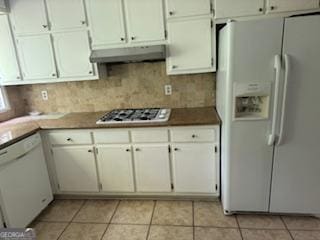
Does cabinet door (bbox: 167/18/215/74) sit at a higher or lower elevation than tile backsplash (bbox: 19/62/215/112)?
higher

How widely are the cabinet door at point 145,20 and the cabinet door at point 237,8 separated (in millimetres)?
561

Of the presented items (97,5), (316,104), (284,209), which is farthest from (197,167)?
(97,5)

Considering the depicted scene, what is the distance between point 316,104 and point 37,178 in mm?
2624

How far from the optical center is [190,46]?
2.34m

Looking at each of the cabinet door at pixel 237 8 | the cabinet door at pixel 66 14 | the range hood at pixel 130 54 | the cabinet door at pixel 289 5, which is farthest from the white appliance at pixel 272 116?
the cabinet door at pixel 66 14

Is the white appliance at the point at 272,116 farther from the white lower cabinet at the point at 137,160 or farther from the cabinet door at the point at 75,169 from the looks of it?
the cabinet door at the point at 75,169

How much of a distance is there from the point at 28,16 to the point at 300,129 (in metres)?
2.86

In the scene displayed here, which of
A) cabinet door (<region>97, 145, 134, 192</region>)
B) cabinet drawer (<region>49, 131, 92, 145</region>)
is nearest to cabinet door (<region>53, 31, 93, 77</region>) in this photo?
cabinet drawer (<region>49, 131, 92, 145</region>)

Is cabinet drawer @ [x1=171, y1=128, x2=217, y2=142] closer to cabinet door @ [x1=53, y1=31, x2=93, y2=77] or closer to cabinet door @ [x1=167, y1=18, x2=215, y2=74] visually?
cabinet door @ [x1=167, y1=18, x2=215, y2=74]

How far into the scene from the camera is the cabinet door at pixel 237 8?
2.15 meters

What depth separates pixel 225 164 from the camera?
2105 mm

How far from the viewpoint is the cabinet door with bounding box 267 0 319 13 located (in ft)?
6.88

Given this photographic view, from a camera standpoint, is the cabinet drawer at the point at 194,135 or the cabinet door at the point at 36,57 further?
the cabinet door at the point at 36,57

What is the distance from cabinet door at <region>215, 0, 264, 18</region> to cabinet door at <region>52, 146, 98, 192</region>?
1.89 metres
